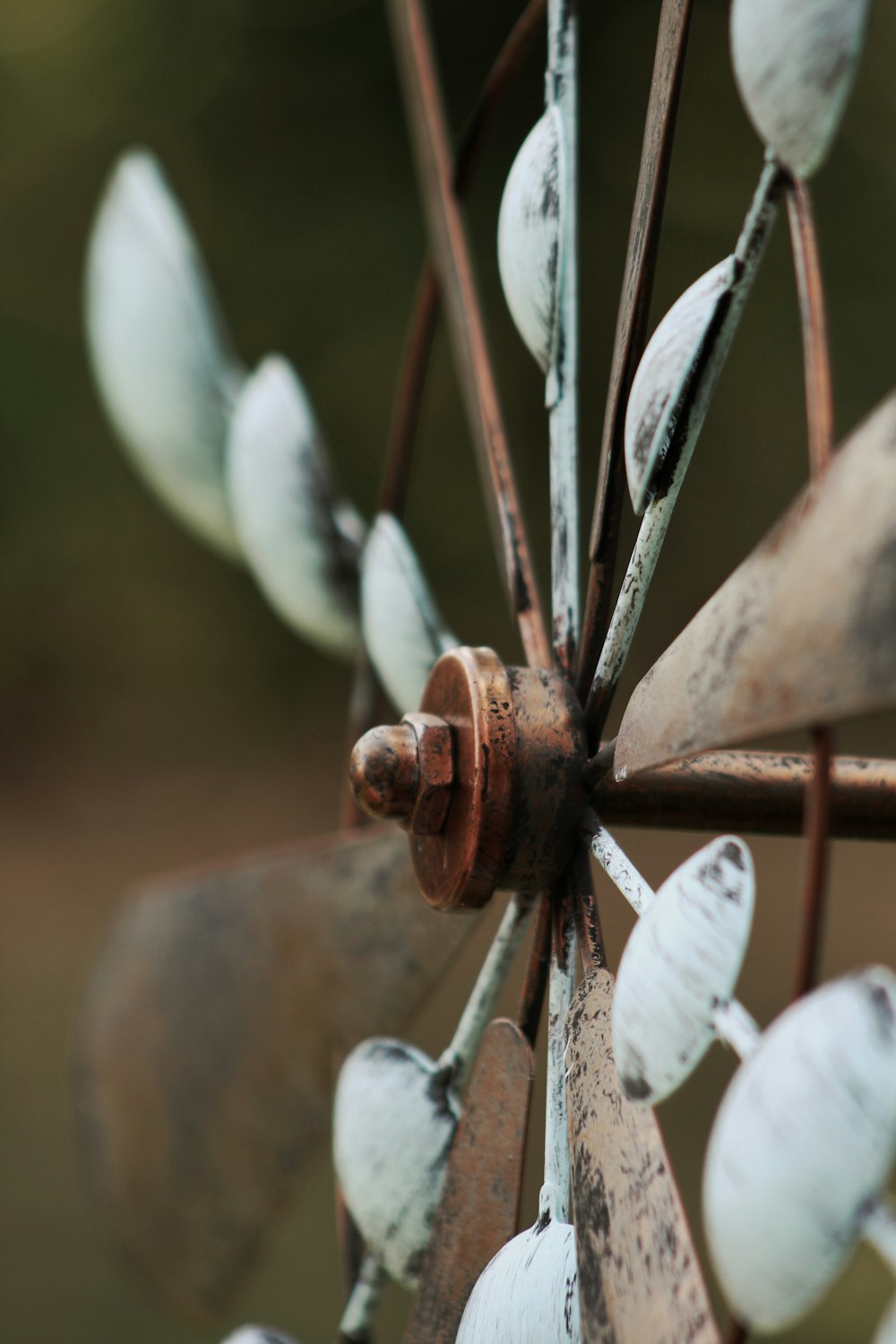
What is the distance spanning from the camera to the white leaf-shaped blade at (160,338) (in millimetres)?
631

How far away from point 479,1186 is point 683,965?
0.17 m

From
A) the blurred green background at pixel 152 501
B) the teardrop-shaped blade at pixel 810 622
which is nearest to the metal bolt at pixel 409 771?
the teardrop-shaped blade at pixel 810 622

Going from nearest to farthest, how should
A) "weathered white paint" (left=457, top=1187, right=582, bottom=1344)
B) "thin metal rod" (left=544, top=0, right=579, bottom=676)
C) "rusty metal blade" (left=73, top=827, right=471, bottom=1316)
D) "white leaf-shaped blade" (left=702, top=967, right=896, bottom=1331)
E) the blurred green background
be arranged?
"white leaf-shaped blade" (left=702, top=967, right=896, bottom=1331) < "weathered white paint" (left=457, top=1187, right=582, bottom=1344) < "thin metal rod" (left=544, top=0, right=579, bottom=676) < "rusty metal blade" (left=73, top=827, right=471, bottom=1316) < the blurred green background

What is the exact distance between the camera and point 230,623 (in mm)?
2549

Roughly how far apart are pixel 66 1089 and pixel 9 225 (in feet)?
4.57

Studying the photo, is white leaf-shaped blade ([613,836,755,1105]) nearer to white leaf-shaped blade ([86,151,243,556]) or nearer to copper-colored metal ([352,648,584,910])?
copper-colored metal ([352,648,584,910])

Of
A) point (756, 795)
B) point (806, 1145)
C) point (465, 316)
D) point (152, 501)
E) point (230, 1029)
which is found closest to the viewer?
point (806, 1145)

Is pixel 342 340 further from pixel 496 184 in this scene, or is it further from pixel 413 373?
pixel 413 373

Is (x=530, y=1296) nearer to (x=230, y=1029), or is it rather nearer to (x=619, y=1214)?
(x=619, y=1214)

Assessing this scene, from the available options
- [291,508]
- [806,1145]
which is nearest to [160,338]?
[291,508]

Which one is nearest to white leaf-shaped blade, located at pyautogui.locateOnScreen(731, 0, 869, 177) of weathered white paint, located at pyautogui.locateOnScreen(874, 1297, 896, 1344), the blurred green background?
weathered white paint, located at pyautogui.locateOnScreen(874, 1297, 896, 1344)

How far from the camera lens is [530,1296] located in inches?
13.4

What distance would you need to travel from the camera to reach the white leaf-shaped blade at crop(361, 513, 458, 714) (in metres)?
0.54

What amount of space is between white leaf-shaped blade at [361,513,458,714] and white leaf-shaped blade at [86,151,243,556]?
0.41 ft
